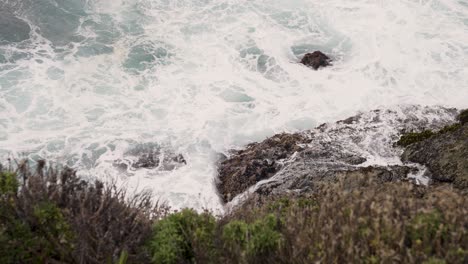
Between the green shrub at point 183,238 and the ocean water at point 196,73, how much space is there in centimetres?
652

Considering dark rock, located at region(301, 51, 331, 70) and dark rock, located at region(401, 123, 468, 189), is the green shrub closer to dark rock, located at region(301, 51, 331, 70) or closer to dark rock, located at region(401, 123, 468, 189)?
dark rock, located at region(401, 123, 468, 189)

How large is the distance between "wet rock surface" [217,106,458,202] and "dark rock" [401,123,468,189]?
0.38 meters

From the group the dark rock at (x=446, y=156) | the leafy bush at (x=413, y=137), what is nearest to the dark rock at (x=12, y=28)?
the leafy bush at (x=413, y=137)

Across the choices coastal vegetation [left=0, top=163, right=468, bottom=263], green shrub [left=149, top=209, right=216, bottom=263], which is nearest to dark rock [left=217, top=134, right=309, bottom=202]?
green shrub [left=149, top=209, right=216, bottom=263]

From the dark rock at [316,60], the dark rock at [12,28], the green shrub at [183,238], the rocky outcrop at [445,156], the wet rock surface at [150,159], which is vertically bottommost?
the wet rock surface at [150,159]

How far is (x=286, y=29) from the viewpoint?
2119 cm

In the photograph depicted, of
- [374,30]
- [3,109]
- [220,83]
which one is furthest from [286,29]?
[3,109]

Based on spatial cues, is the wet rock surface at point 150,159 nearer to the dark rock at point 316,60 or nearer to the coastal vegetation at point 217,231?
the dark rock at point 316,60

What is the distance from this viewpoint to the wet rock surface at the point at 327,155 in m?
11.2

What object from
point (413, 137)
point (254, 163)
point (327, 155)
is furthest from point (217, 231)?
point (413, 137)

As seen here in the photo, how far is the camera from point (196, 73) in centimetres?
1817

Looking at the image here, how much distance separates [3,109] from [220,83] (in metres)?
7.19

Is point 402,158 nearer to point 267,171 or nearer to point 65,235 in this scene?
point 267,171

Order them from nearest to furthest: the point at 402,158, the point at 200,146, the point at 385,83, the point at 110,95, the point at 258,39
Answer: the point at 402,158, the point at 200,146, the point at 110,95, the point at 385,83, the point at 258,39
